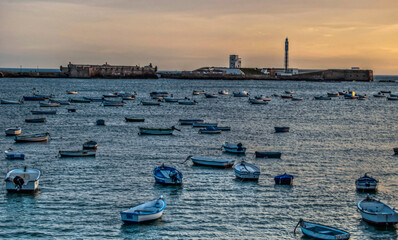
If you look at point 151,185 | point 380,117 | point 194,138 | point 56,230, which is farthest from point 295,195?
point 380,117

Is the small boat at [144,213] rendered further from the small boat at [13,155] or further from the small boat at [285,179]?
the small boat at [13,155]

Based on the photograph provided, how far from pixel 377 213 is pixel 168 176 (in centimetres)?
1295

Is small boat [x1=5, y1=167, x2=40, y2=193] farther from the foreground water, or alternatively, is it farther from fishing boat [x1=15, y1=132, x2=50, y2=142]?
fishing boat [x1=15, y1=132, x2=50, y2=142]

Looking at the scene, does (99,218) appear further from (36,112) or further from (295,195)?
(36,112)

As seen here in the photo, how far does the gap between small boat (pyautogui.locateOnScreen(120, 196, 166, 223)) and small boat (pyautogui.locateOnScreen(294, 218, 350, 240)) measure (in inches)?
267

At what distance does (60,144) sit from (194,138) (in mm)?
13242

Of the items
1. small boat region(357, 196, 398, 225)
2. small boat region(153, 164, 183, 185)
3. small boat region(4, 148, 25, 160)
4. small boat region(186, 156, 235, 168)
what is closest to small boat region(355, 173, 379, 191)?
small boat region(357, 196, 398, 225)

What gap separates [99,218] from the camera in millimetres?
26453

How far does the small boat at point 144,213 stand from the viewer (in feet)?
83.5

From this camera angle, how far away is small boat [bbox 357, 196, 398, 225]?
2556 centimetres

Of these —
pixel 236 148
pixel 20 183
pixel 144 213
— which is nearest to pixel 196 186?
pixel 144 213

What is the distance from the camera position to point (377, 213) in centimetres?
2570

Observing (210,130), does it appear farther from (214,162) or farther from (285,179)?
(285,179)

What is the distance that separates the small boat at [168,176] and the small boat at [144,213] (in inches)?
229
